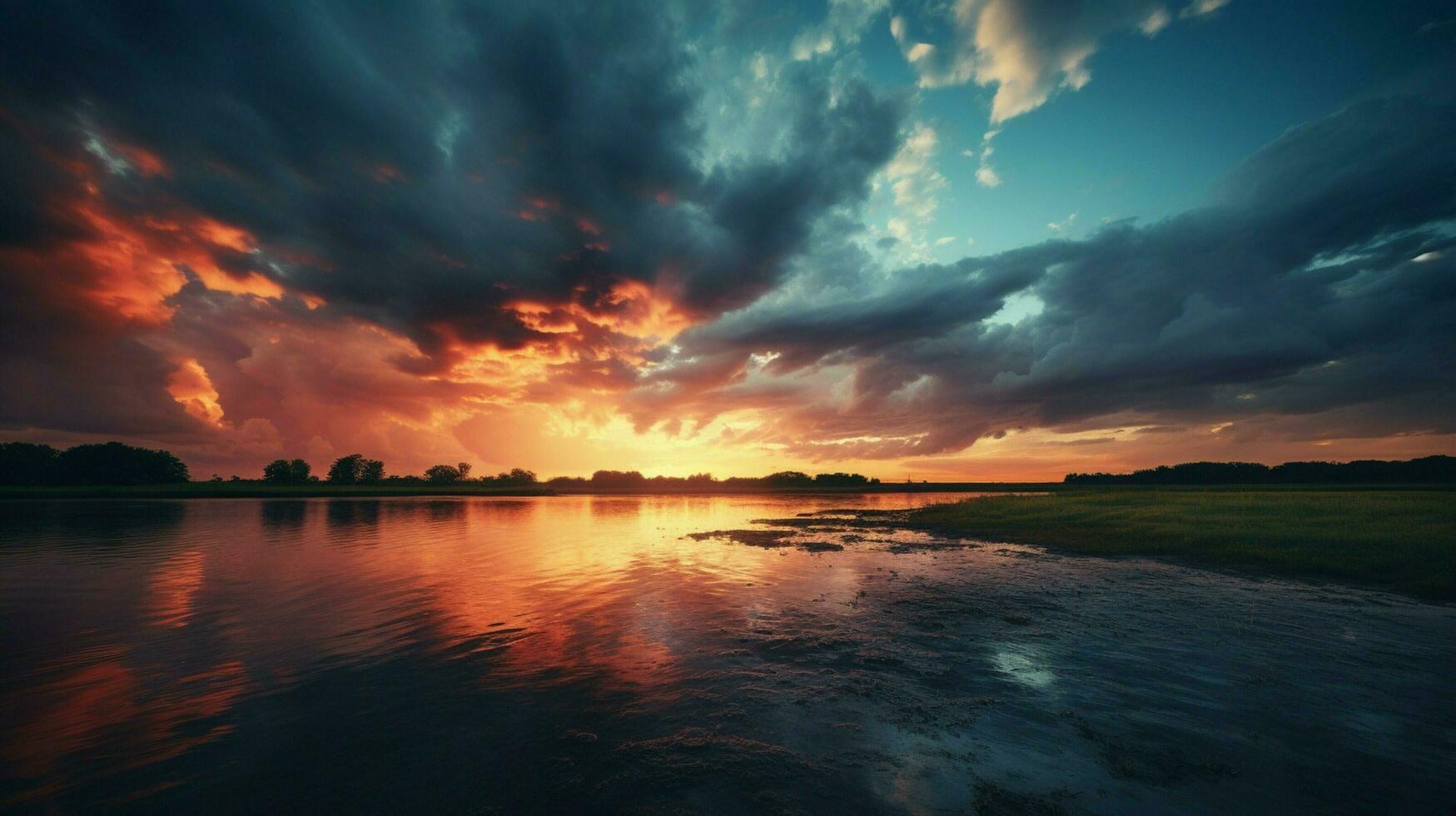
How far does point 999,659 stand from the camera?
11188mm

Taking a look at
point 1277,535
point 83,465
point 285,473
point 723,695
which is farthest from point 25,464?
point 1277,535

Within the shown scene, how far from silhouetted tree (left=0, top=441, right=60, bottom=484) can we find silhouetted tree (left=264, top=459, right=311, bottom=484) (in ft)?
168

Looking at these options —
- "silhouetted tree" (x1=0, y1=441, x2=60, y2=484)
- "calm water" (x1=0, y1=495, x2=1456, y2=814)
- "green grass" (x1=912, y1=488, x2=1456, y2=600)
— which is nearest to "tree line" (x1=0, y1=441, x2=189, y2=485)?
"silhouetted tree" (x1=0, y1=441, x2=60, y2=484)

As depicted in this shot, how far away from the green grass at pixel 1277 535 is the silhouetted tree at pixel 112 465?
214m

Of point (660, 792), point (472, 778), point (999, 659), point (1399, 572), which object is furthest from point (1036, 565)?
point (472, 778)

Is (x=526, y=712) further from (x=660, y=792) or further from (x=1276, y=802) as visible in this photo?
(x=1276, y=802)

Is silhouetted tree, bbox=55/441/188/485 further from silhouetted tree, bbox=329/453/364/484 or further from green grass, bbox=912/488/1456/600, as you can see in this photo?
green grass, bbox=912/488/1456/600

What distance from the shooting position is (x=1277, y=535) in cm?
2628

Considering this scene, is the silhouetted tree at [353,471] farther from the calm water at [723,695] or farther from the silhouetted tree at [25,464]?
the calm water at [723,695]

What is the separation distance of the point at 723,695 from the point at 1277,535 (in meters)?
35.4

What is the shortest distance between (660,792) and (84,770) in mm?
8432

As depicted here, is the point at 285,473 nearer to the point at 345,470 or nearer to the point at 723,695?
the point at 345,470

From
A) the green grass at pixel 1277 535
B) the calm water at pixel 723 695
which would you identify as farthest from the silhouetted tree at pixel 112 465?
the green grass at pixel 1277 535

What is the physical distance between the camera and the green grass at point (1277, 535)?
64.1 feet
